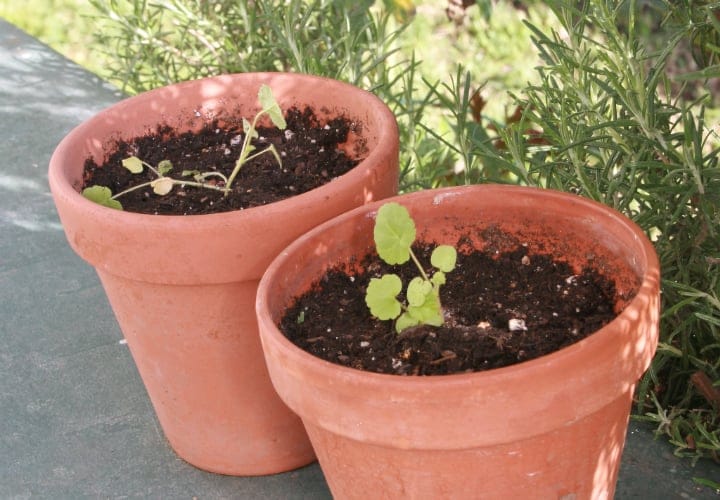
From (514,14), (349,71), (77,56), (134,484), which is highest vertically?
(349,71)

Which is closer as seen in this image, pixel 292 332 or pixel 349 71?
pixel 292 332

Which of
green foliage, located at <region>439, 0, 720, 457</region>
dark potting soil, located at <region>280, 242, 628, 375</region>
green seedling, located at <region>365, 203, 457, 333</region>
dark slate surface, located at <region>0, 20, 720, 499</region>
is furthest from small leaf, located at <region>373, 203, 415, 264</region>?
dark slate surface, located at <region>0, 20, 720, 499</region>

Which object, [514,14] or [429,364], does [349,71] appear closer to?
[429,364]

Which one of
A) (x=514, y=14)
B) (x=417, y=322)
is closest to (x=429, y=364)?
(x=417, y=322)

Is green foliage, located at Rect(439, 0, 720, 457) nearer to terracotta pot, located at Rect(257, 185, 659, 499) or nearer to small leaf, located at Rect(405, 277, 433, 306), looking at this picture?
terracotta pot, located at Rect(257, 185, 659, 499)

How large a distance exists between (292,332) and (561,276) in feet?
1.44

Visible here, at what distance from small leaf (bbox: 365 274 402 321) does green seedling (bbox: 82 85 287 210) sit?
1.60 feet

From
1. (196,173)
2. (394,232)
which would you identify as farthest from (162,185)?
(394,232)

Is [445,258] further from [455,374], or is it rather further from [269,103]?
[269,103]

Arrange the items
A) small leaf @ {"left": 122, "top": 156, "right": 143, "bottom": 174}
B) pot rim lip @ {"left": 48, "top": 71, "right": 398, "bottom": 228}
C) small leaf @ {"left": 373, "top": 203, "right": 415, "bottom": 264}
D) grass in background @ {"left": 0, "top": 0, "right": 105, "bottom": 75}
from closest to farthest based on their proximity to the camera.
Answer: small leaf @ {"left": 373, "top": 203, "right": 415, "bottom": 264} → pot rim lip @ {"left": 48, "top": 71, "right": 398, "bottom": 228} → small leaf @ {"left": 122, "top": 156, "right": 143, "bottom": 174} → grass in background @ {"left": 0, "top": 0, "right": 105, "bottom": 75}

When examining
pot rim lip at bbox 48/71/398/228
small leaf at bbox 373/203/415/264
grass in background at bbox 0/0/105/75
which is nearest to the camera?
small leaf at bbox 373/203/415/264

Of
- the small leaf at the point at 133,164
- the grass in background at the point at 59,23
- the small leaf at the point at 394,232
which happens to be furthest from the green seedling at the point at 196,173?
the grass in background at the point at 59,23

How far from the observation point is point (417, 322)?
1.51 m

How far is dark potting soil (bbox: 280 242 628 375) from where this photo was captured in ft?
4.73
